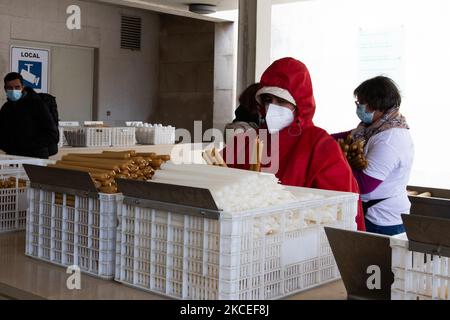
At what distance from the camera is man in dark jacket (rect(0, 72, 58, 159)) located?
4.83 metres

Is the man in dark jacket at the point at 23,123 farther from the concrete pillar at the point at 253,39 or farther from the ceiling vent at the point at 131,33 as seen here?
the ceiling vent at the point at 131,33

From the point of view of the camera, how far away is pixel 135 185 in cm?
153

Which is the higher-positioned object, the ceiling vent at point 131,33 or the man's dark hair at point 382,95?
the ceiling vent at point 131,33

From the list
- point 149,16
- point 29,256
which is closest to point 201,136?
point 149,16

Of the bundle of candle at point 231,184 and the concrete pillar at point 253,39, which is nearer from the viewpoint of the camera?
the bundle of candle at point 231,184

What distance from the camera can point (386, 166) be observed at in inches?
106

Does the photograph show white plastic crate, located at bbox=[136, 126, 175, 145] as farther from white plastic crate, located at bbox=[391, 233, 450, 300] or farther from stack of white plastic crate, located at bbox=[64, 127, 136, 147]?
white plastic crate, located at bbox=[391, 233, 450, 300]

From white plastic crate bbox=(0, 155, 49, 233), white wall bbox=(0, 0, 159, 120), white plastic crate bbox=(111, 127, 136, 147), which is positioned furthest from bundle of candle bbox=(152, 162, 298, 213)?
white wall bbox=(0, 0, 159, 120)

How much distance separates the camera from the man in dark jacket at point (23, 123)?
4828 millimetres

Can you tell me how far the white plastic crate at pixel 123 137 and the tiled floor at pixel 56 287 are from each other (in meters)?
5.07

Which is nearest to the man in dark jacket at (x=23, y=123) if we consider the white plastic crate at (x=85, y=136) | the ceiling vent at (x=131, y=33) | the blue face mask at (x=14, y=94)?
the blue face mask at (x=14, y=94)

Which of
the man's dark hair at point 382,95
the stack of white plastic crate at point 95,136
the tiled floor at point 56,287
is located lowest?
the tiled floor at point 56,287

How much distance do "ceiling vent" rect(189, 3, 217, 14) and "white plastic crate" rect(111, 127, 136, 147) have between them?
2.48 meters

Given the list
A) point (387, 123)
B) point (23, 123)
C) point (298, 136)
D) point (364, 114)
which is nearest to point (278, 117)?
point (298, 136)
